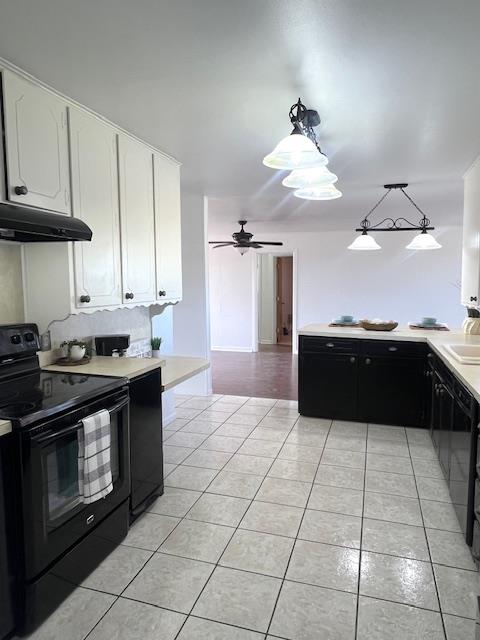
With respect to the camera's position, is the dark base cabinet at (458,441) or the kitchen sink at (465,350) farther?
the kitchen sink at (465,350)

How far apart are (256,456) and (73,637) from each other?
185cm

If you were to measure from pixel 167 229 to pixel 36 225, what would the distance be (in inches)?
60.0

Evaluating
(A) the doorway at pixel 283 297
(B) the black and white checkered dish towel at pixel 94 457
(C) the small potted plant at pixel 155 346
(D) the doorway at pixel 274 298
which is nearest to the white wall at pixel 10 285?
(B) the black and white checkered dish towel at pixel 94 457

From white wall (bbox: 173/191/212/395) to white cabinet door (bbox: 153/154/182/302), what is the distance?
144cm

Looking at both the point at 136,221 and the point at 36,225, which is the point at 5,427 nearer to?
the point at 36,225

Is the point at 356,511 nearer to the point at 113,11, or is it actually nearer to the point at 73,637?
the point at 73,637

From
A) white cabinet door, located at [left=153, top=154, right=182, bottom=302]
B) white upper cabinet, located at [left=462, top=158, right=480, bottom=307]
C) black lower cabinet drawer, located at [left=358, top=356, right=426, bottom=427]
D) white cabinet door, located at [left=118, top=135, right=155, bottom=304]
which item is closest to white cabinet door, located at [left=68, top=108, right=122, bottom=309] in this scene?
white cabinet door, located at [left=118, top=135, right=155, bottom=304]

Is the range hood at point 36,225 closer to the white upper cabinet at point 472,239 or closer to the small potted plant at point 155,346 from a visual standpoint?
the small potted plant at point 155,346

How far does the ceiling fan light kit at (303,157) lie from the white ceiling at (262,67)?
0.09 metres

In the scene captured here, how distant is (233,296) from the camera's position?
8.41 m

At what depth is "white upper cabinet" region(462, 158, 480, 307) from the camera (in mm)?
3365

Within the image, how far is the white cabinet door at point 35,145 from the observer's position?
1.88 m

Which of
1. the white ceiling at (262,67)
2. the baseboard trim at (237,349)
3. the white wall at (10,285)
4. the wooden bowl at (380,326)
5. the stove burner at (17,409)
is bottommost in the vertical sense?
the baseboard trim at (237,349)

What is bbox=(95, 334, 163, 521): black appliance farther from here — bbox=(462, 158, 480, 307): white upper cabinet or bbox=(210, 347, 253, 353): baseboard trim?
bbox=(210, 347, 253, 353): baseboard trim
